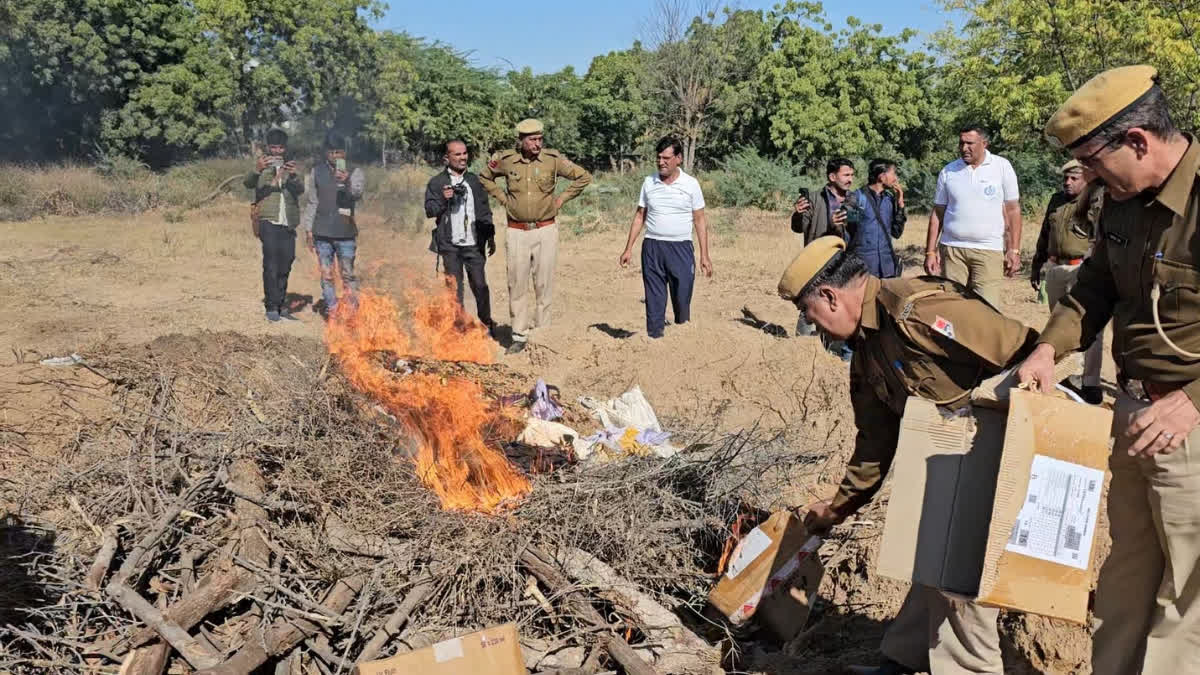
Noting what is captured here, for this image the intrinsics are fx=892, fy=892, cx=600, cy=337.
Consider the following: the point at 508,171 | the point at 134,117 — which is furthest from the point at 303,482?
the point at 134,117

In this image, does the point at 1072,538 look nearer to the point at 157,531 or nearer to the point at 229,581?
the point at 229,581

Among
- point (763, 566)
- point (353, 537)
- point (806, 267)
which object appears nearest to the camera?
point (806, 267)

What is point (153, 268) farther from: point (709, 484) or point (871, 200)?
point (709, 484)

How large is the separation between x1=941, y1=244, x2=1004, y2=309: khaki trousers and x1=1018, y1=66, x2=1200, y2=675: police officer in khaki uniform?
15.1 feet

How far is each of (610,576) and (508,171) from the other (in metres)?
5.07

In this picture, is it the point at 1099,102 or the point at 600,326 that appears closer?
the point at 1099,102

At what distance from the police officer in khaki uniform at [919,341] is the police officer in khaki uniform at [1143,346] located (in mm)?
202

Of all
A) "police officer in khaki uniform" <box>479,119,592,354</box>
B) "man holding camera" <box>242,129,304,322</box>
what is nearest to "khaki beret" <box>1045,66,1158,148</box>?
"police officer in khaki uniform" <box>479,119,592,354</box>

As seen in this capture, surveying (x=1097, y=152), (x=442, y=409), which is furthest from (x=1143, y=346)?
(x=442, y=409)

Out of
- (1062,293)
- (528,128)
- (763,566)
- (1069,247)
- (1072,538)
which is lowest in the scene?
(763,566)

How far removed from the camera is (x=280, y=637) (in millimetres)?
3404

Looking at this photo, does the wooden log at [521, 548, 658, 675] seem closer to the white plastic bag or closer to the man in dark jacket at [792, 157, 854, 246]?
the white plastic bag

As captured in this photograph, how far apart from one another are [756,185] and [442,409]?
22.0m

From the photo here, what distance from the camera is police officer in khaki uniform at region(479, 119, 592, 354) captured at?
26.6ft
